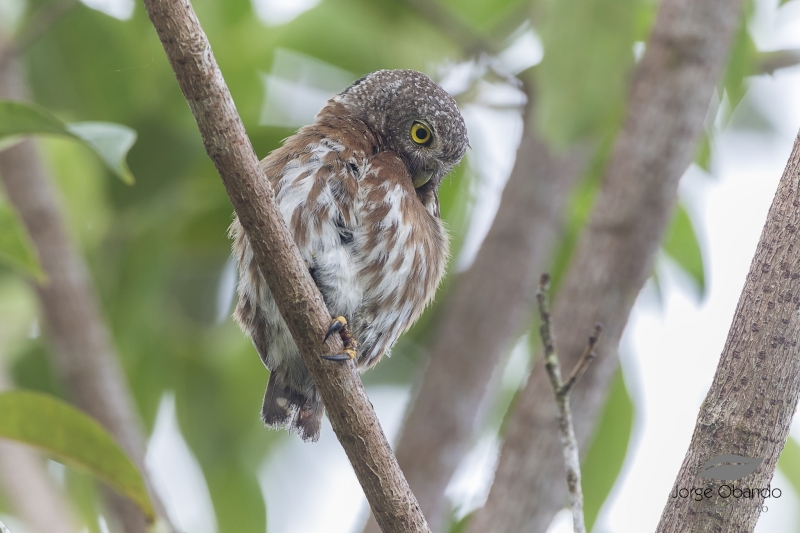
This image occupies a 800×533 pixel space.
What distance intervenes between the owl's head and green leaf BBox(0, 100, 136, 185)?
84cm

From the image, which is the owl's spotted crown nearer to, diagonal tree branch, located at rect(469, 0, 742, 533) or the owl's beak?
the owl's beak

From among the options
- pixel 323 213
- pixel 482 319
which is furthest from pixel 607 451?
pixel 323 213

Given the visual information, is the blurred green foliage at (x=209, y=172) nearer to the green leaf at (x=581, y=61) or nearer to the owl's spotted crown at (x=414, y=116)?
the green leaf at (x=581, y=61)

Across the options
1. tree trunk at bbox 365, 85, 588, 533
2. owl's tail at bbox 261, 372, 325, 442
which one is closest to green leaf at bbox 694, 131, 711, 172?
tree trunk at bbox 365, 85, 588, 533

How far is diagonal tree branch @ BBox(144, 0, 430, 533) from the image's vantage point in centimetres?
176

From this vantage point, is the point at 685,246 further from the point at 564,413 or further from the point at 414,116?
the point at 564,413

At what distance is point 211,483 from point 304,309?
2.27 metres

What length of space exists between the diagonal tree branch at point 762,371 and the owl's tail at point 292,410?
1312 millimetres

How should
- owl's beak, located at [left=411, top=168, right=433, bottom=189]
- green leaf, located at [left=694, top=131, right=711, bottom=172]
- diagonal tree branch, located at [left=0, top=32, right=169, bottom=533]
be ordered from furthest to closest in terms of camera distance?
1. green leaf, located at [left=694, top=131, right=711, bottom=172]
2. diagonal tree branch, located at [left=0, top=32, right=169, bottom=533]
3. owl's beak, located at [left=411, top=168, right=433, bottom=189]

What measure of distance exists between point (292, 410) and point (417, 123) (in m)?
1.09

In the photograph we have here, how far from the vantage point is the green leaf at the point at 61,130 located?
8.24 ft

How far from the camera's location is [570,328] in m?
3.42

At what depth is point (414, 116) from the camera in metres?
3.06

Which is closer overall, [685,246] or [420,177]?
[420,177]
